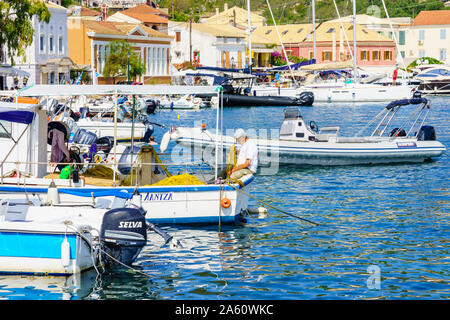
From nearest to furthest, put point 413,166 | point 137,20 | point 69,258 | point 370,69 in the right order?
point 69,258, point 413,166, point 137,20, point 370,69

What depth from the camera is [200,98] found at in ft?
227

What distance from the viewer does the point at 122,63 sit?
3295 inches

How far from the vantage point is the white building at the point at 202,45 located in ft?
344

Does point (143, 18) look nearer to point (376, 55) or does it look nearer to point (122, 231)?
point (376, 55)

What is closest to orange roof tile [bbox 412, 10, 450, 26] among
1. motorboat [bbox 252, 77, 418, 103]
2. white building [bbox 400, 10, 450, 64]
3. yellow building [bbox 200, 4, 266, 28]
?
white building [bbox 400, 10, 450, 64]

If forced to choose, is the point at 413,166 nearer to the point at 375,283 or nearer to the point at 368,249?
the point at 368,249

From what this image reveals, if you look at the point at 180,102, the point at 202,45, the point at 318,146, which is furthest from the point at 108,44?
the point at 318,146

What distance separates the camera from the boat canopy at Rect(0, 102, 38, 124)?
1747 centimetres

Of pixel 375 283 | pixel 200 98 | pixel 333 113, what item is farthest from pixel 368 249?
pixel 200 98

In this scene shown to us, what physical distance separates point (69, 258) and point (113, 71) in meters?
70.1

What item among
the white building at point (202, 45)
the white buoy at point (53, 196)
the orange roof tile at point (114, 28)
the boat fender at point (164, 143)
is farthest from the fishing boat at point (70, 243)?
the white building at point (202, 45)

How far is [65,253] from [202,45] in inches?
3665

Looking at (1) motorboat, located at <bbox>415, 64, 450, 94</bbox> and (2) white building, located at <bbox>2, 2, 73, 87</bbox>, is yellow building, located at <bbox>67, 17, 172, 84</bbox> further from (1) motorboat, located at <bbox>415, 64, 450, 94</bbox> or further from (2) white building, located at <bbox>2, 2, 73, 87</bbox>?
(1) motorboat, located at <bbox>415, 64, 450, 94</bbox>

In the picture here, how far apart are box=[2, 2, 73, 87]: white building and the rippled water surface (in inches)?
2056
